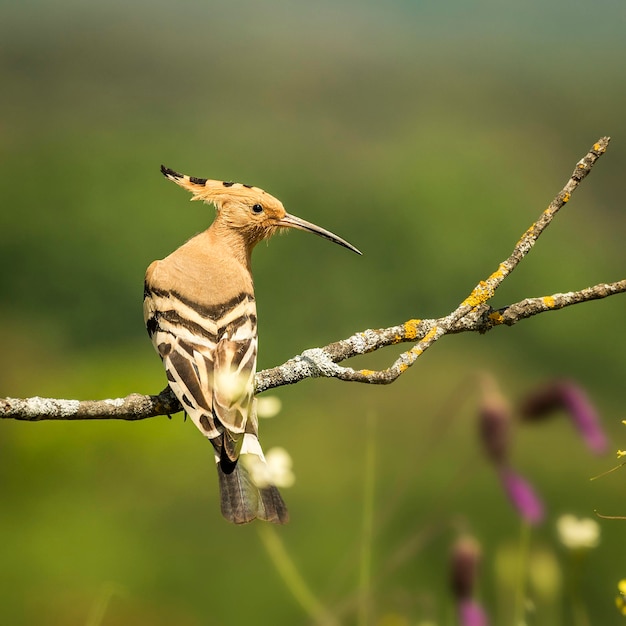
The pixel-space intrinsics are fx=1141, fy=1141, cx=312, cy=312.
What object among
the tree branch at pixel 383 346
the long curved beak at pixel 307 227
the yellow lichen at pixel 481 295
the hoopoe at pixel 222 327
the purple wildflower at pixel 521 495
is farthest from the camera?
the long curved beak at pixel 307 227

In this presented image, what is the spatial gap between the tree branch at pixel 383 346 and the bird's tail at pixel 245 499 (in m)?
0.11

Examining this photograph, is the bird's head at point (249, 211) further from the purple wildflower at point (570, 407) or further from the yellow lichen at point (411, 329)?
the purple wildflower at point (570, 407)

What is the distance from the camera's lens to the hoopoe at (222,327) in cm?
146

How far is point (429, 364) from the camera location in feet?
27.6

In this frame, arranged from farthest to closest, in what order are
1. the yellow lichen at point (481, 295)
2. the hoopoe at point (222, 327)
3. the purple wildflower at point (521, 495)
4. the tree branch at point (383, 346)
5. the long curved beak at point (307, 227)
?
1. the long curved beak at point (307, 227)
2. the yellow lichen at point (481, 295)
3. the hoopoe at point (222, 327)
4. the tree branch at point (383, 346)
5. the purple wildflower at point (521, 495)

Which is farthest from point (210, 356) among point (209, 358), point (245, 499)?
point (245, 499)

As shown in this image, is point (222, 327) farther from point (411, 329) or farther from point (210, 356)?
point (411, 329)

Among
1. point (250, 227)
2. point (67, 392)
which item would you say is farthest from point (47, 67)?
point (250, 227)

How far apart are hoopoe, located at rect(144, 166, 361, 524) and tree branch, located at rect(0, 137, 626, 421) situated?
0.04 meters

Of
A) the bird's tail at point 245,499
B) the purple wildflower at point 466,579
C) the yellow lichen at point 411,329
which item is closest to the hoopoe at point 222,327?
the bird's tail at point 245,499

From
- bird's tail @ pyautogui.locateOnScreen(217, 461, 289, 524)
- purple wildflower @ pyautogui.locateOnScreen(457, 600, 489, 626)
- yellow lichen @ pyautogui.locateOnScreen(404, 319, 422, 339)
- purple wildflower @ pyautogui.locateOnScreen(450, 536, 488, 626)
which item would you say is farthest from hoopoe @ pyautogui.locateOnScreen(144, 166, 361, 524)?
purple wildflower @ pyautogui.locateOnScreen(457, 600, 489, 626)

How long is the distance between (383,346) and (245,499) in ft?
0.89

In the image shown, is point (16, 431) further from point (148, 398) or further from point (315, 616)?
point (315, 616)

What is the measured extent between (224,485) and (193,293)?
0.42m
